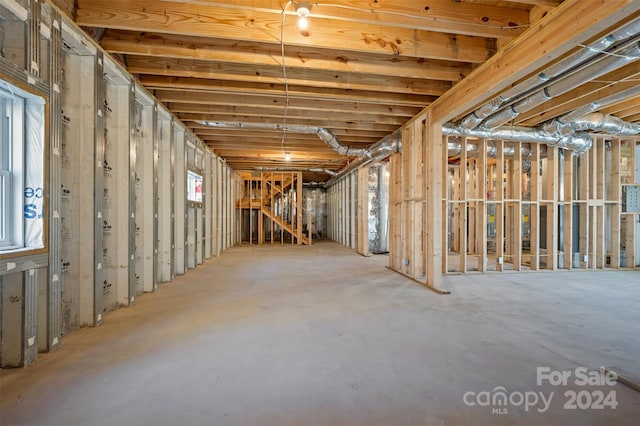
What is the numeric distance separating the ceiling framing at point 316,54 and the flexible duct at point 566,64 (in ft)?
1.53

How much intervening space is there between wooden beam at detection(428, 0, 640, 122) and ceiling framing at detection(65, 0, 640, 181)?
0.29ft

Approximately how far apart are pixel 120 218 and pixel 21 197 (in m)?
1.38

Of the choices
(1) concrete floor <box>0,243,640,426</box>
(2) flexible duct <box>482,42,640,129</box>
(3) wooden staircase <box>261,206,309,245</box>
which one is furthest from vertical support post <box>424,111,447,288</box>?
(3) wooden staircase <box>261,206,309,245</box>

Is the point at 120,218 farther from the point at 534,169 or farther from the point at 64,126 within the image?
the point at 534,169

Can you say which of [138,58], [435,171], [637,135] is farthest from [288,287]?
[637,135]

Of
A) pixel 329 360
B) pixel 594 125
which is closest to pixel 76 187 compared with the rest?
pixel 329 360

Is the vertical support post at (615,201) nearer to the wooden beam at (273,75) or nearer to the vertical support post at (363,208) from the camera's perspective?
the wooden beam at (273,75)

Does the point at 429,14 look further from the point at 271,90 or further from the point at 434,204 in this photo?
the point at 434,204

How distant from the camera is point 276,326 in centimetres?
274

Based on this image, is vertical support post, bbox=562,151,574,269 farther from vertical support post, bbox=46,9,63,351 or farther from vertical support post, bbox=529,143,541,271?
vertical support post, bbox=46,9,63,351

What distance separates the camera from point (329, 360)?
6.88ft

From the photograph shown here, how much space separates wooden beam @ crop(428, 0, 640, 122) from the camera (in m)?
2.07

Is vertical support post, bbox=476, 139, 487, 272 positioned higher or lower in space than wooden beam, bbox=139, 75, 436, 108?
lower

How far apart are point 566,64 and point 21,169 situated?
4548 mm
